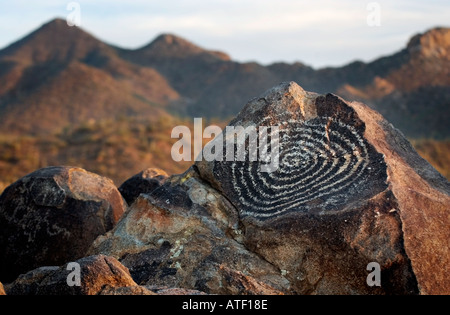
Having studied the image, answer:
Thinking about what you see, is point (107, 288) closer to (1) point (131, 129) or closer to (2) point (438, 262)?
(2) point (438, 262)

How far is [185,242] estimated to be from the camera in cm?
630

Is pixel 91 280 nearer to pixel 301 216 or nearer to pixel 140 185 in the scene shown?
pixel 301 216

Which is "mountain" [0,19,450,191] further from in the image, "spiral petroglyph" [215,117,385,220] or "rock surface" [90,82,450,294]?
"spiral petroglyph" [215,117,385,220]

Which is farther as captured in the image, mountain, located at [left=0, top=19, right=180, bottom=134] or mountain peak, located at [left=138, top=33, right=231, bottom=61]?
mountain peak, located at [left=138, top=33, right=231, bottom=61]

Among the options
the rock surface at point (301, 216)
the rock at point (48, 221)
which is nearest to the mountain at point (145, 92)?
the rock at point (48, 221)

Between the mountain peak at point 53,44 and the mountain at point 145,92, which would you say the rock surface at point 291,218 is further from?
the mountain peak at point 53,44

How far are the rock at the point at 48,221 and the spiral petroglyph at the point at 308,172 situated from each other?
185 cm

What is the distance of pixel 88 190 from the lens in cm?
767

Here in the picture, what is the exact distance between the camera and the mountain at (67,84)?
3522 cm

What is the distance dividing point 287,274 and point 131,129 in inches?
761

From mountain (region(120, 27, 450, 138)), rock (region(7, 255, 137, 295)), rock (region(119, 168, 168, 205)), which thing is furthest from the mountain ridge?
rock (region(7, 255, 137, 295))

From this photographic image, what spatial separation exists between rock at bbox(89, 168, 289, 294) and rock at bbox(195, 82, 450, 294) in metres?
0.15

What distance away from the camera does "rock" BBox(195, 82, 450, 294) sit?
218 inches

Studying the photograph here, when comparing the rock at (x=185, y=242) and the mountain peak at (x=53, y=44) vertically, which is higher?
the mountain peak at (x=53, y=44)
